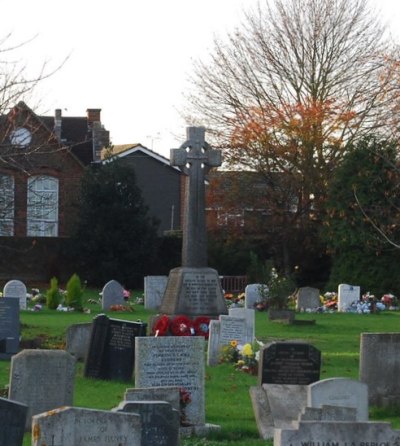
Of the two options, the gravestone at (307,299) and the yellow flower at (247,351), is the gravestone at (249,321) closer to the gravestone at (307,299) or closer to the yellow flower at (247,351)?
the yellow flower at (247,351)

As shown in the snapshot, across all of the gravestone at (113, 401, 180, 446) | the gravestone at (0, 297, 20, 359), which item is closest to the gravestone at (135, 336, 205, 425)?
the gravestone at (113, 401, 180, 446)

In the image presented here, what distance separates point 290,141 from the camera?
48.6 metres

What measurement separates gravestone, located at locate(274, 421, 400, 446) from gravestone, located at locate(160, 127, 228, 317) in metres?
15.7

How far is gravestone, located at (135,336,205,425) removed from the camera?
14.7m

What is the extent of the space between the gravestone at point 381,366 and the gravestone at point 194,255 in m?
9.59

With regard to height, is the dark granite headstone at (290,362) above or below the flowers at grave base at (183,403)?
above

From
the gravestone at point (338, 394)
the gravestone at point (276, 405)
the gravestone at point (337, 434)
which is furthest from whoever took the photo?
the gravestone at point (276, 405)

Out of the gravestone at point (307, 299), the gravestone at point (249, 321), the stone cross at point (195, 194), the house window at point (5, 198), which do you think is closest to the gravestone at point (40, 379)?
the gravestone at point (249, 321)

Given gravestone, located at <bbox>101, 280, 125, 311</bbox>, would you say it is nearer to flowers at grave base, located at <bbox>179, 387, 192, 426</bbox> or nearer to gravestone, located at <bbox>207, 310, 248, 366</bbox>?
gravestone, located at <bbox>207, 310, 248, 366</bbox>

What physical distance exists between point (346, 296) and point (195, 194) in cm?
1105

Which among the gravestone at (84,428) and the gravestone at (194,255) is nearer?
the gravestone at (84,428)

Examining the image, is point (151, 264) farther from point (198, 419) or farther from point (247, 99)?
point (198, 419)

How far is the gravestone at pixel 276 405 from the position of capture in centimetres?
1374

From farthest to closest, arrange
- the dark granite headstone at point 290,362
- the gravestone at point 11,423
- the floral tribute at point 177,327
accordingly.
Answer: the floral tribute at point 177,327 → the dark granite headstone at point 290,362 → the gravestone at point 11,423
